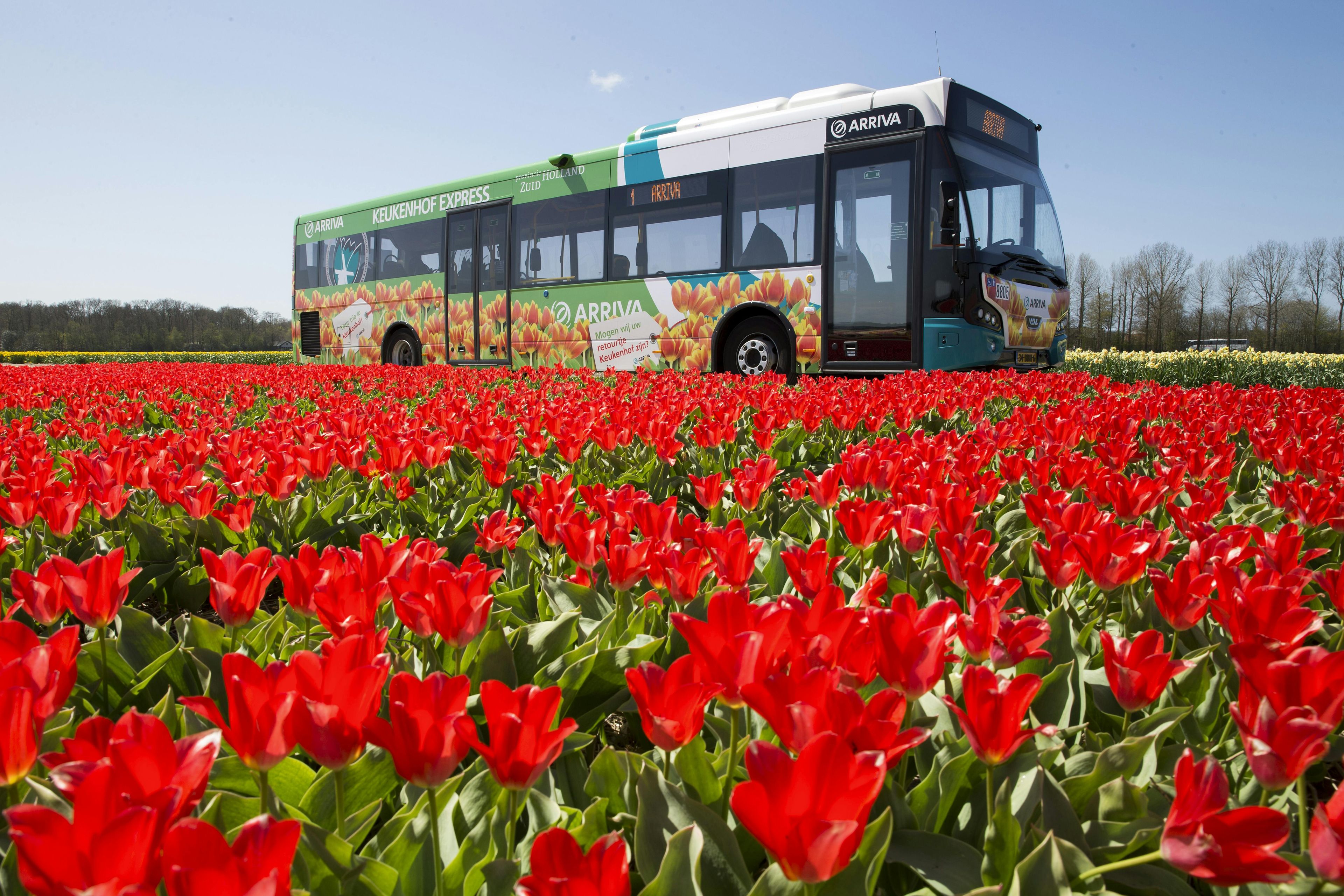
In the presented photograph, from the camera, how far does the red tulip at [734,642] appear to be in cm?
88

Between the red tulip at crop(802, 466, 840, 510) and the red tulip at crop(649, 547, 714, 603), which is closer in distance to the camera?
the red tulip at crop(649, 547, 714, 603)

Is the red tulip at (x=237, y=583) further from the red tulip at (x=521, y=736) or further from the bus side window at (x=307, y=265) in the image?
the bus side window at (x=307, y=265)

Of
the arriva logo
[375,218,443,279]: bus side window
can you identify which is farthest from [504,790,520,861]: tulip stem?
the arriva logo

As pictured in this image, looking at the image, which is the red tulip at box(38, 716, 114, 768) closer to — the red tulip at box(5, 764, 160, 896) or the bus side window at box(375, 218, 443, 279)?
the red tulip at box(5, 764, 160, 896)

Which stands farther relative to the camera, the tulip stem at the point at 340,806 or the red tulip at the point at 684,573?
the red tulip at the point at 684,573

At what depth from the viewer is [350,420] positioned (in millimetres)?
3084

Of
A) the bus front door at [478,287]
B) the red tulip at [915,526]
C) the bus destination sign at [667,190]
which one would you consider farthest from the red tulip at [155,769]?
the bus front door at [478,287]

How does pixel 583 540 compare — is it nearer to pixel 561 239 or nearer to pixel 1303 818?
pixel 1303 818

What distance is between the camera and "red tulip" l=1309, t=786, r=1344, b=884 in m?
0.64

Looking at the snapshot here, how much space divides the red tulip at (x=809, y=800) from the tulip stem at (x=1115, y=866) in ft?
0.90

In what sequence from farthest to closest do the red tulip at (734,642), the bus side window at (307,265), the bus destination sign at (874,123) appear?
the bus side window at (307,265), the bus destination sign at (874,123), the red tulip at (734,642)

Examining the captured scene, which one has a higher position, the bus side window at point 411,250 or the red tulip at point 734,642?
the bus side window at point 411,250

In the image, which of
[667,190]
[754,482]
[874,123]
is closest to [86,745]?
[754,482]

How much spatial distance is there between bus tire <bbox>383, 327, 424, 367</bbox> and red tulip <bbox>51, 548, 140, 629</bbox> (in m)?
13.7
